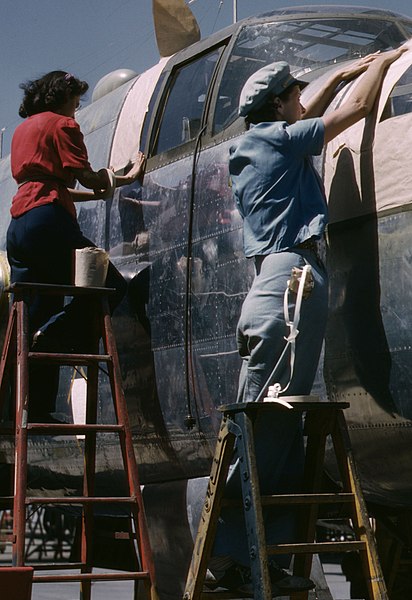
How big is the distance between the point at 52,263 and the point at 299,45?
1.85 metres

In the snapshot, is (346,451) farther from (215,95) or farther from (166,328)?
(215,95)

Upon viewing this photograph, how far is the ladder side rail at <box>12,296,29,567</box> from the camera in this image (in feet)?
17.0

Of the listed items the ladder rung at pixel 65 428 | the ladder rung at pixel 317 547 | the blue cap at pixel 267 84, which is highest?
the blue cap at pixel 267 84

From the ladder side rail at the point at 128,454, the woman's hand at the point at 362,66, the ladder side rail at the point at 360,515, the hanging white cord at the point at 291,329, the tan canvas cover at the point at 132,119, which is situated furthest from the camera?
the tan canvas cover at the point at 132,119

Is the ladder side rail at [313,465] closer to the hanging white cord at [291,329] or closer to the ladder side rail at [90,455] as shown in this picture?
the hanging white cord at [291,329]

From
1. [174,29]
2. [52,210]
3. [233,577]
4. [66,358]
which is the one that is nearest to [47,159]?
[52,210]

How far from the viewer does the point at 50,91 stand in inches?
248

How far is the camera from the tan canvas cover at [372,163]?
4734mm

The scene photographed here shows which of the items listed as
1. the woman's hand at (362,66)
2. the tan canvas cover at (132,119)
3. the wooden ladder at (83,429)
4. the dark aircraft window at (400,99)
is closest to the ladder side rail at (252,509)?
the wooden ladder at (83,429)

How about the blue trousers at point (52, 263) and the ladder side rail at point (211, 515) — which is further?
the blue trousers at point (52, 263)

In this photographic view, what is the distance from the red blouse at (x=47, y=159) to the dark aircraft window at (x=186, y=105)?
0.55 m

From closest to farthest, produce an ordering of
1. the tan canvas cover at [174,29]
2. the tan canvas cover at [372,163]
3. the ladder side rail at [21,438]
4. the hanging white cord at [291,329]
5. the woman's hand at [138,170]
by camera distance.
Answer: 1. the hanging white cord at [291,329]
2. the tan canvas cover at [372,163]
3. the ladder side rail at [21,438]
4. the woman's hand at [138,170]
5. the tan canvas cover at [174,29]

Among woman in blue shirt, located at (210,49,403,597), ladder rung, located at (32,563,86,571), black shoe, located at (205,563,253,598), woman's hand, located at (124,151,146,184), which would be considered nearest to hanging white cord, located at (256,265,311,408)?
woman in blue shirt, located at (210,49,403,597)

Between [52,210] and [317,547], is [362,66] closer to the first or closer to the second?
[52,210]
